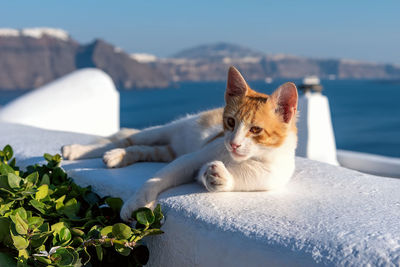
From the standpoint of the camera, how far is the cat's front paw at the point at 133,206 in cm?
137

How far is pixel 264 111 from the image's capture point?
1.36 m

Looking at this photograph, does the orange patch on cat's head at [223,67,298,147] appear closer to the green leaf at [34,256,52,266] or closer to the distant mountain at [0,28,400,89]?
the green leaf at [34,256,52,266]

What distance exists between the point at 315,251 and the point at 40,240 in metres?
0.78

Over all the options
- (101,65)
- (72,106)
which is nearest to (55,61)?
(101,65)

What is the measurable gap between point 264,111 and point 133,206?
1.88 ft

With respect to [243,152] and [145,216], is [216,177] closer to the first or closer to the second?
[243,152]

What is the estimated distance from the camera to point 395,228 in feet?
3.69

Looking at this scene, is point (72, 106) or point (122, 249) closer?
point (122, 249)

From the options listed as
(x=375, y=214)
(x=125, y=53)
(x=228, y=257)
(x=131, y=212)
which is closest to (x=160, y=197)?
(x=131, y=212)

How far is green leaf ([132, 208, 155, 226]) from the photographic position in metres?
1.24

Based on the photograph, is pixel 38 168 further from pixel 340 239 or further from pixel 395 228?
pixel 395 228

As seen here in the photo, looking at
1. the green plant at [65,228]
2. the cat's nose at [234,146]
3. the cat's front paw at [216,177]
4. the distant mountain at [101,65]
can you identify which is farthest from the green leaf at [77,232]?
the distant mountain at [101,65]

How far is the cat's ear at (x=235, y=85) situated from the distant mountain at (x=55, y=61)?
9624 centimetres

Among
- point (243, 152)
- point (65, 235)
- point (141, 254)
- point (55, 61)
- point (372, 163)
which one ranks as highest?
point (243, 152)
